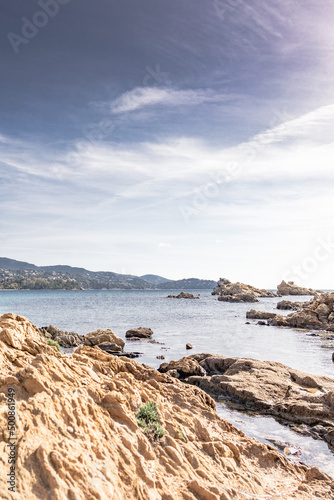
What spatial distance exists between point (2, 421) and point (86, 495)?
252cm

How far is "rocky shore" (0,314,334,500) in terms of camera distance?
312 inches

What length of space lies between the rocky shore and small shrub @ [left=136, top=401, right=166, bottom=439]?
0.10 m

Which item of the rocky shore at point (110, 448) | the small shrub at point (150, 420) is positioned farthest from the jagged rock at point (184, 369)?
the small shrub at point (150, 420)

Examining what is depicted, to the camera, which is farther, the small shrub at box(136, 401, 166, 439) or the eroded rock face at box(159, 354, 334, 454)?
the eroded rock face at box(159, 354, 334, 454)

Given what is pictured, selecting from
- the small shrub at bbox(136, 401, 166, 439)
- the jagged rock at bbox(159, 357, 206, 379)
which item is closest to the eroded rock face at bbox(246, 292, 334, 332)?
the jagged rock at bbox(159, 357, 206, 379)

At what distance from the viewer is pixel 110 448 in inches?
374

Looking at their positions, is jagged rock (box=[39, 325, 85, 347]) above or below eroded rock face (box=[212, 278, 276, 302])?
below

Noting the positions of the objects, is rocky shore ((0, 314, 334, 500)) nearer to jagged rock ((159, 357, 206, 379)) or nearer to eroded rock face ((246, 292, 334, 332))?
jagged rock ((159, 357, 206, 379))

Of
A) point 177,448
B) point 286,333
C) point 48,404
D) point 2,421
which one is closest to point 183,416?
point 177,448

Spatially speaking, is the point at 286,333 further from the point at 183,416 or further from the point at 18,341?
the point at 18,341

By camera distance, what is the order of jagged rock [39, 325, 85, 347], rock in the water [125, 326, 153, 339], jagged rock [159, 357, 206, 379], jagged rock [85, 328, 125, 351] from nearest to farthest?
1. jagged rock [159, 357, 206, 379]
2. jagged rock [85, 328, 125, 351]
3. jagged rock [39, 325, 85, 347]
4. rock in the water [125, 326, 153, 339]

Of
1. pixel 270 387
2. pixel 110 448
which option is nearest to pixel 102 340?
pixel 270 387

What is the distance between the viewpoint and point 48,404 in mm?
9531

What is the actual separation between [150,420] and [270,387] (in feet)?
45.5
